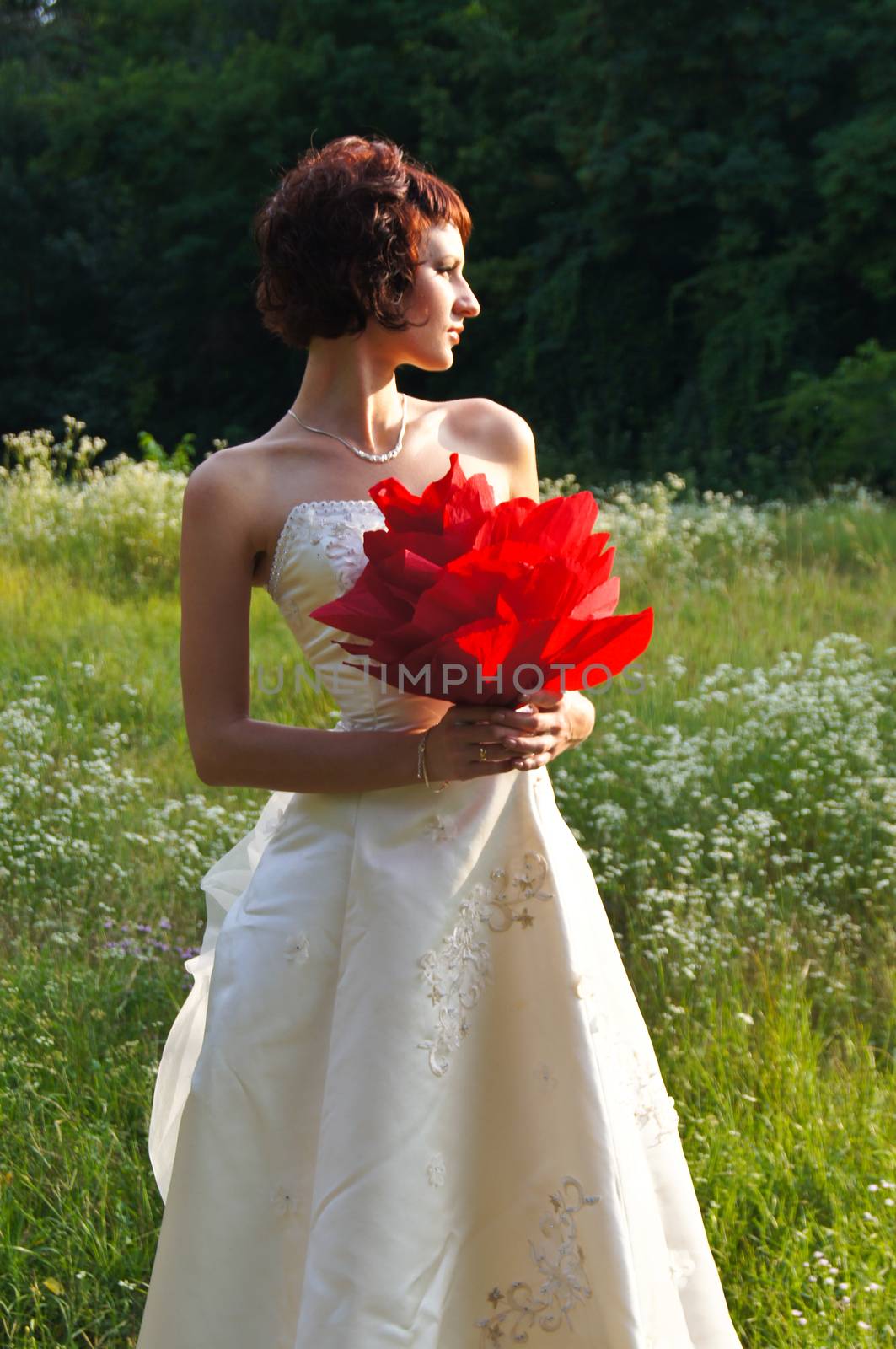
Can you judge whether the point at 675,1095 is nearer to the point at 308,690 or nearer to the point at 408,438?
the point at 408,438

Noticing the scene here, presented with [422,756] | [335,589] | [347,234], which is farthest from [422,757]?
[347,234]

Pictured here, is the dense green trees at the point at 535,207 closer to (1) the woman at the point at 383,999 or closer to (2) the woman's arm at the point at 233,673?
(1) the woman at the point at 383,999

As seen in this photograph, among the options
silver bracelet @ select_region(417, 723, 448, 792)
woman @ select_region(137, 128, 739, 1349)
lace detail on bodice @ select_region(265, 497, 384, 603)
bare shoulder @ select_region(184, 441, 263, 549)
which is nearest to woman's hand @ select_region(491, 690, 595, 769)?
woman @ select_region(137, 128, 739, 1349)

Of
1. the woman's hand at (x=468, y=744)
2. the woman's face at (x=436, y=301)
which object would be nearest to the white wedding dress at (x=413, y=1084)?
the woman's hand at (x=468, y=744)

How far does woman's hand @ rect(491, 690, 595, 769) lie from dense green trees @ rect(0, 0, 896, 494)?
12731 mm

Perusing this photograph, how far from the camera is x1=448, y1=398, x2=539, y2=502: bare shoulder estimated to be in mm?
2059

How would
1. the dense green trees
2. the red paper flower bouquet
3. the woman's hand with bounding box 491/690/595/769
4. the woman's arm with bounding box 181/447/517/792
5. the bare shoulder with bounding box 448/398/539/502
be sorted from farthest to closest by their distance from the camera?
the dense green trees → the bare shoulder with bounding box 448/398/539/502 → the woman's arm with bounding box 181/447/517/792 → the woman's hand with bounding box 491/690/595/769 → the red paper flower bouquet

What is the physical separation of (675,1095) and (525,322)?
18.5 meters

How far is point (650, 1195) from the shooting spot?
1851 millimetres

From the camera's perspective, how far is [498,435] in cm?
207

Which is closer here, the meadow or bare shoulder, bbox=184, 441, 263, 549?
bare shoulder, bbox=184, 441, 263, 549

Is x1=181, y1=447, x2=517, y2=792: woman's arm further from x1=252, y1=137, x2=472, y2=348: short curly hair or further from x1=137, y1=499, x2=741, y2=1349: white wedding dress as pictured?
x1=252, y1=137, x2=472, y2=348: short curly hair

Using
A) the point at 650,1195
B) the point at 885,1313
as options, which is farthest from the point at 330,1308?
the point at 885,1313

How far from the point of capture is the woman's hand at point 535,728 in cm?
163
